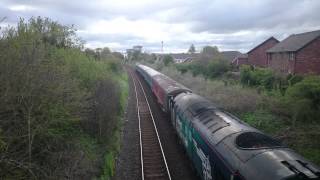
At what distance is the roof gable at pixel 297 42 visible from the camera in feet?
128

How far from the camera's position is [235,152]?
372 inches

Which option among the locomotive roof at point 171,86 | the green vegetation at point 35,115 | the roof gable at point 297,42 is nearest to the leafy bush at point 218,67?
the roof gable at point 297,42

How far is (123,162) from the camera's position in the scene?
17641 mm

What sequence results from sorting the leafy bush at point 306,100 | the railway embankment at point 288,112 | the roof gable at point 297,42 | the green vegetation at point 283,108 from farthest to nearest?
the roof gable at point 297,42 → the leafy bush at point 306,100 → the green vegetation at point 283,108 → the railway embankment at point 288,112

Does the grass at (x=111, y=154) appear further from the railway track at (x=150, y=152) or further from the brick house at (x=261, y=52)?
the brick house at (x=261, y=52)

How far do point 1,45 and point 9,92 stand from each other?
1.84 meters

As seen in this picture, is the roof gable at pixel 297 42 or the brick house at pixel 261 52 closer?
the roof gable at pixel 297 42

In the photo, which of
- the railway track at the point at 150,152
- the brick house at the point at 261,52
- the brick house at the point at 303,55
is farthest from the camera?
the brick house at the point at 261,52

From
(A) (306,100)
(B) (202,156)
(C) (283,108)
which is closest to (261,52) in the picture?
(C) (283,108)

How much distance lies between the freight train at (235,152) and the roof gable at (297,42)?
91.0 ft

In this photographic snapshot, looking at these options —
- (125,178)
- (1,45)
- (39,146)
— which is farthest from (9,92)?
(125,178)

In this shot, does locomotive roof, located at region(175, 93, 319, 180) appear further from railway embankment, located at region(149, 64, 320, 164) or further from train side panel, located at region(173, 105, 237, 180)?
railway embankment, located at region(149, 64, 320, 164)

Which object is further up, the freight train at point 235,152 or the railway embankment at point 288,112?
the freight train at point 235,152

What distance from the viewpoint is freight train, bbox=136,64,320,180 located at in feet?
25.3
